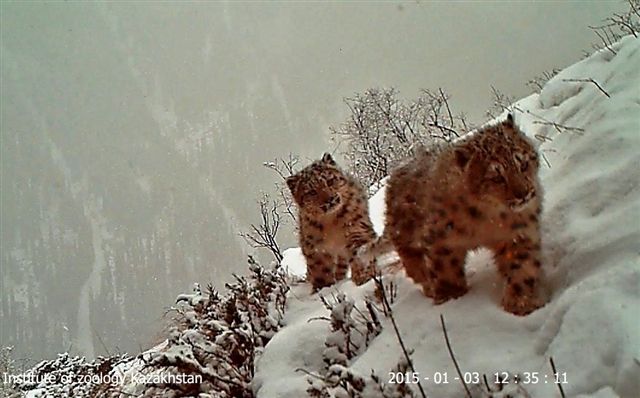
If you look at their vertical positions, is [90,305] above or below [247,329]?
above

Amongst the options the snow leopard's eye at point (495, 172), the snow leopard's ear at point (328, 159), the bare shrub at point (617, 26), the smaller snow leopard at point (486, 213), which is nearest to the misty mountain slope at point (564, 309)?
the smaller snow leopard at point (486, 213)

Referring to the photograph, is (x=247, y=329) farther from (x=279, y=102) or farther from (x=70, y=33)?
(x=70, y=33)

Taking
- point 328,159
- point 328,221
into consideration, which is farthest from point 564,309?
point 328,159

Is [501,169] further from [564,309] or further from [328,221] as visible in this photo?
[328,221]

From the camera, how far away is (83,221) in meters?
63.8

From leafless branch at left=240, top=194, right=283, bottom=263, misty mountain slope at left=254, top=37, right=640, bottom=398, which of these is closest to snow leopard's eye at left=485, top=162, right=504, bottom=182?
misty mountain slope at left=254, top=37, right=640, bottom=398

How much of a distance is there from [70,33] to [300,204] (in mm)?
112184

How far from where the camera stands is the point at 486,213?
308 cm

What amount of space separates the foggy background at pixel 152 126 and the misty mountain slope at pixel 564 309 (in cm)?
562

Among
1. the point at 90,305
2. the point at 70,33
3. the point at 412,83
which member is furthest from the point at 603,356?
the point at 70,33

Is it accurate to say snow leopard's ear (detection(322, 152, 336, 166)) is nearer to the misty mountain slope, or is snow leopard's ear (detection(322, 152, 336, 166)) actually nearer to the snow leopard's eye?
the misty mountain slope

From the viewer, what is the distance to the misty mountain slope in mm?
2234

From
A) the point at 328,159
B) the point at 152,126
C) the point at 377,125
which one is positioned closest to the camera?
the point at 328,159

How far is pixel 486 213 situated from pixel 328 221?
7.59 feet
